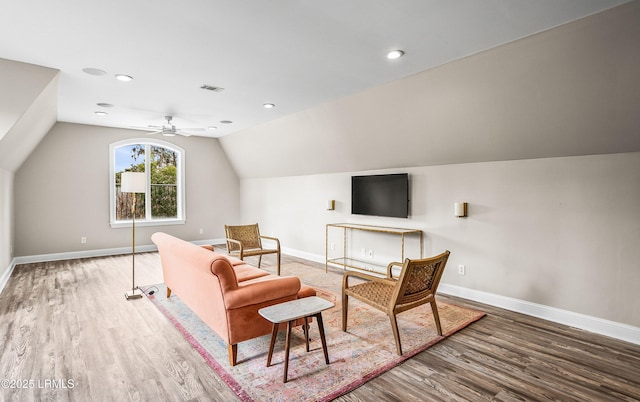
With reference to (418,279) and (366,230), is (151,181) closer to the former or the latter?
(366,230)

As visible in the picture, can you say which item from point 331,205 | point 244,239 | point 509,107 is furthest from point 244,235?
point 509,107

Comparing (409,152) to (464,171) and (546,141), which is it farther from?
(546,141)

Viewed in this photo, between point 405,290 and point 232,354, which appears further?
point 405,290

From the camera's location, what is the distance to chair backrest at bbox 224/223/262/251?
561 centimetres

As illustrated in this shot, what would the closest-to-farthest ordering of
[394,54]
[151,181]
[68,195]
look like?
1. [394,54]
2. [68,195]
3. [151,181]

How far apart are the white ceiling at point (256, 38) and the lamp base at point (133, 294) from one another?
252 centimetres

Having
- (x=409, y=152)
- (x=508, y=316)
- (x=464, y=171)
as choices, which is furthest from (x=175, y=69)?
(x=508, y=316)

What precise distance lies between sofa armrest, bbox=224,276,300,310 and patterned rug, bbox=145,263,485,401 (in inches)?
18.5

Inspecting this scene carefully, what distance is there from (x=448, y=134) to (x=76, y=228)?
22.2 feet

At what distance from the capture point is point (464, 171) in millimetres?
4133

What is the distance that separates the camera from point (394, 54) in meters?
2.96

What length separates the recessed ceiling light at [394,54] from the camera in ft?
9.51

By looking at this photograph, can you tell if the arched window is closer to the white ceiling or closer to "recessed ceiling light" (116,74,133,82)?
the white ceiling

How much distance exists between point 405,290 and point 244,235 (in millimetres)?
3688
